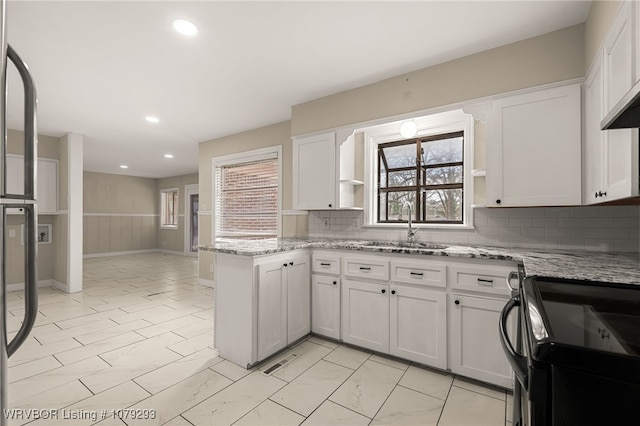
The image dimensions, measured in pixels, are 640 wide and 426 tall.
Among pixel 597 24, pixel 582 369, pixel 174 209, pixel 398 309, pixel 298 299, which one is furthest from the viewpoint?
pixel 174 209

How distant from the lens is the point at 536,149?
87.6 inches

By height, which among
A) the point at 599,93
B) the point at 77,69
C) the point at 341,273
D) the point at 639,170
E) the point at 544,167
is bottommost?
the point at 341,273

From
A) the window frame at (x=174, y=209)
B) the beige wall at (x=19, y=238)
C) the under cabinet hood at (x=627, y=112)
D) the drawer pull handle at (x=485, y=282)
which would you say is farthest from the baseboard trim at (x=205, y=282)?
the under cabinet hood at (x=627, y=112)

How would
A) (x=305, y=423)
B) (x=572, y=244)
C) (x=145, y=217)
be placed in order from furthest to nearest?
(x=145, y=217), (x=572, y=244), (x=305, y=423)

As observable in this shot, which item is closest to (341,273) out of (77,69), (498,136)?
(498,136)

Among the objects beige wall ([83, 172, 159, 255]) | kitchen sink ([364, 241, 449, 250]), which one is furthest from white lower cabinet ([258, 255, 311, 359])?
beige wall ([83, 172, 159, 255])

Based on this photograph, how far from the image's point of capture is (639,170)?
50.3 inches

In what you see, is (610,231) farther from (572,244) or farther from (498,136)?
(498,136)

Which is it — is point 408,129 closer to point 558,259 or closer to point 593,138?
point 593,138

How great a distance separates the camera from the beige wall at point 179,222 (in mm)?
9188

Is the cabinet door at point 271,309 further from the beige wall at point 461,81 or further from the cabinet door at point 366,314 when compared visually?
the beige wall at point 461,81

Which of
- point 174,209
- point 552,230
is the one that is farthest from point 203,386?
point 174,209

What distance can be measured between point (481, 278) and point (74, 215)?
5.85 m

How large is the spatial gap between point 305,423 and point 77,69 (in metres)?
3.51
